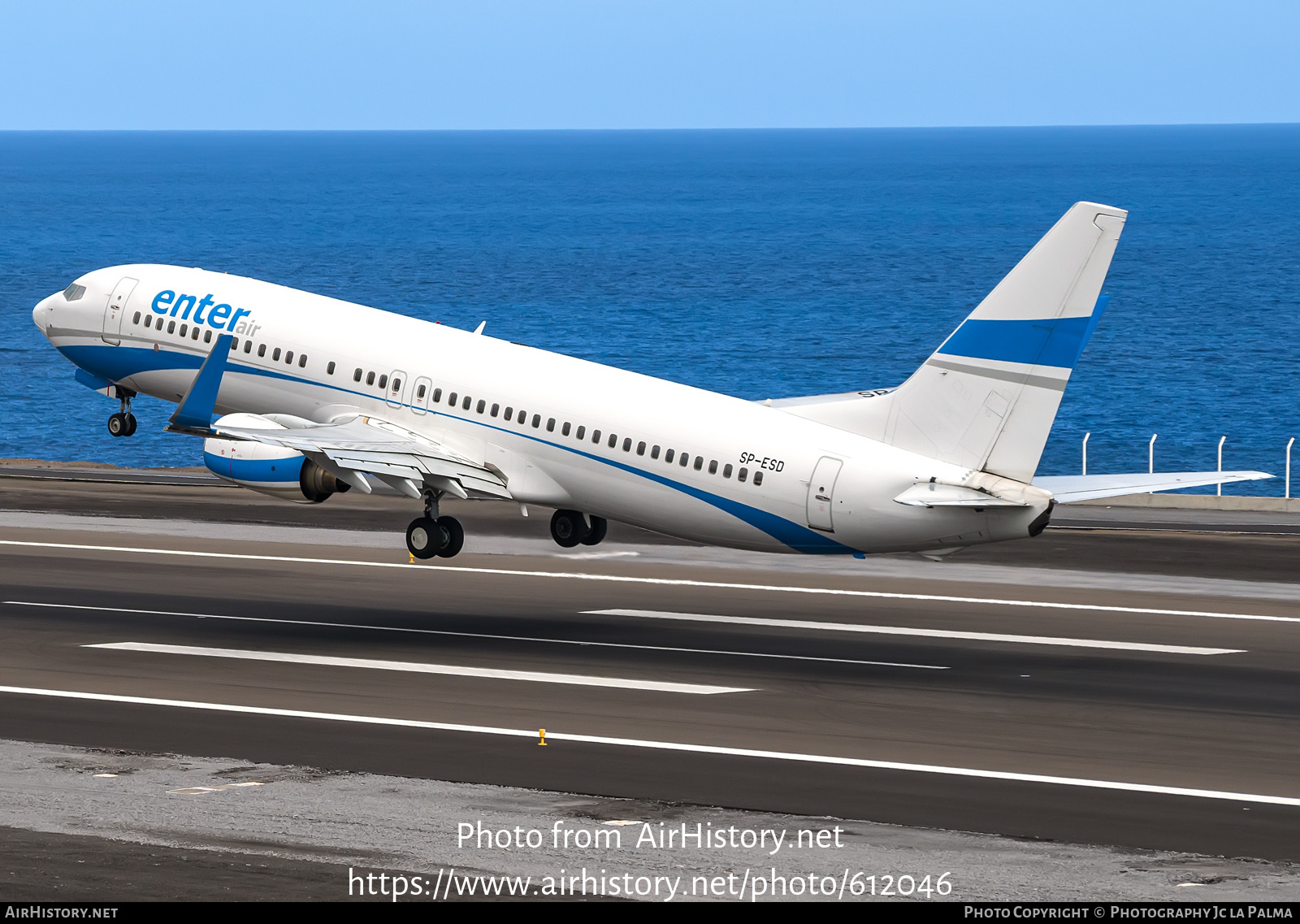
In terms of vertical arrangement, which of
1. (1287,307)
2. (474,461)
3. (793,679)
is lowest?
(1287,307)

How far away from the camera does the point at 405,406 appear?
155 ft

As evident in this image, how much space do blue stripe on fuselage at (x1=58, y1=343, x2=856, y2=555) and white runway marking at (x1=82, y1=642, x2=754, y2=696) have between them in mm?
4245

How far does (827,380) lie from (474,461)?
98672 millimetres

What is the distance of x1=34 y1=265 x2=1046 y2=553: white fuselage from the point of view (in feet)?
135

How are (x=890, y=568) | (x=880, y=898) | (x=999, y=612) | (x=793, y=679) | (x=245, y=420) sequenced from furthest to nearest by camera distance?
(x=890, y=568) < (x=999, y=612) < (x=245, y=420) < (x=793, y=679) < (x=880, y=898)

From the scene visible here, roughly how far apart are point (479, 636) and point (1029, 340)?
49.3ft

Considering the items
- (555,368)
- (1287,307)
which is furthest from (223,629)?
(1287,307)

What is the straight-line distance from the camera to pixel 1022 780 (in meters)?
31.5

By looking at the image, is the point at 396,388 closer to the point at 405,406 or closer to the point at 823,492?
the point at 405,406

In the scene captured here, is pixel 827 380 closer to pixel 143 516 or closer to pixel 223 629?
pixel 143 516

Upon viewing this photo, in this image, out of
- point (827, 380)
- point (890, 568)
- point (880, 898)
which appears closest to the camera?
point (880, 898)

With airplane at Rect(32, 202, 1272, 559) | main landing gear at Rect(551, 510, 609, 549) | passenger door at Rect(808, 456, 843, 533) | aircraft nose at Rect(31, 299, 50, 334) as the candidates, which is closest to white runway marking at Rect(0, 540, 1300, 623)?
main landing gear at Rect(551, 510, 609, 549)

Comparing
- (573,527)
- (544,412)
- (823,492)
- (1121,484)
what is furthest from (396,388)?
(1121,484)

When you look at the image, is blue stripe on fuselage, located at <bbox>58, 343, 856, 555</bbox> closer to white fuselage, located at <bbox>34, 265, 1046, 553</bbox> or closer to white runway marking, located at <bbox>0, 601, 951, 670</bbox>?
white fuselage, located at <bbox>34, 265, 1046, 553</bbox>
